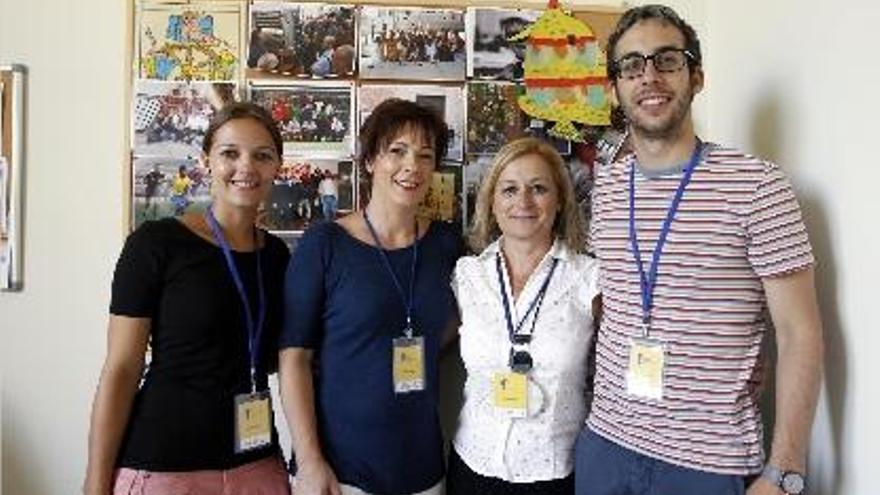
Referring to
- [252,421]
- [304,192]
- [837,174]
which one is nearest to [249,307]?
[252,421]

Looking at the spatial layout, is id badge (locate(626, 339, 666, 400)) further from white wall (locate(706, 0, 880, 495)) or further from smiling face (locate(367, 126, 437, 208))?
smiling face (locate(367, 126, 437, 208))

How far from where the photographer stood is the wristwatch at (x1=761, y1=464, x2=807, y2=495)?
1389 millimetres

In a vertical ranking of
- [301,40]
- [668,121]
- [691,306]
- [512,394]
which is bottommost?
[512,394]

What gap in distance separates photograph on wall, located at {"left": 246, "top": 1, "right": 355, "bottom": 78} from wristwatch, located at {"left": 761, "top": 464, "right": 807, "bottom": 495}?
1.58 meters

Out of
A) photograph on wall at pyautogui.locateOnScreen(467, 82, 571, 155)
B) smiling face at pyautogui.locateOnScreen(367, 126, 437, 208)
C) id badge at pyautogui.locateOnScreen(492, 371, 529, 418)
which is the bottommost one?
id badge at pyautogui.locateOnScreen(492, 371, 529, 418)

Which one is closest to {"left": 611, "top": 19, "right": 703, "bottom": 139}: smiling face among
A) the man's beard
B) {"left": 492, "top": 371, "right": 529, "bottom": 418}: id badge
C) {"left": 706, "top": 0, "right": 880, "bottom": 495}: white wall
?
the man's beard

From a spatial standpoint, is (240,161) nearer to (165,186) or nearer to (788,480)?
(165,186)

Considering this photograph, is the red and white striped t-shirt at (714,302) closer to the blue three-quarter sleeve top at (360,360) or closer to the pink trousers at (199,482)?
the blue three-quarter sleeve top at (360,360)

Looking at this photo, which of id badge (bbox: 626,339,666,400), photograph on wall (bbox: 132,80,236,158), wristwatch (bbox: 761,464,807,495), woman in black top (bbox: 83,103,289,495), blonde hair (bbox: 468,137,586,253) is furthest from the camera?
photograph on wall (bbox: 132,80,236,158)

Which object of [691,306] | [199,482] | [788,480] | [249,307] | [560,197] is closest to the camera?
[788,480]

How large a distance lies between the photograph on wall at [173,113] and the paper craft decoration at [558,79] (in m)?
0.94

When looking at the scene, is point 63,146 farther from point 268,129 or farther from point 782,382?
point 782,382

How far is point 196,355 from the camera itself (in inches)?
65.7

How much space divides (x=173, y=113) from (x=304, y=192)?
464 millimetres
